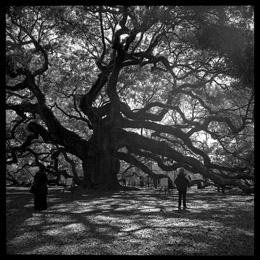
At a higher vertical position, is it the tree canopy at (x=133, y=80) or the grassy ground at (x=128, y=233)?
the tree canopy at (x=133, y=80)

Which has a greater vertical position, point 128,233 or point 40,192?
point 40,192

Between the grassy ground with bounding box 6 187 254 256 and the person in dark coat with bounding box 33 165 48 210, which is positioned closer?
the grassy ground with bounding box 6 187 254 256

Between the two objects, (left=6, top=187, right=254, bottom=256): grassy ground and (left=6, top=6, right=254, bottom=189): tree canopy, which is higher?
(left=6, top=6, right=254, bottom=189): tree canopy

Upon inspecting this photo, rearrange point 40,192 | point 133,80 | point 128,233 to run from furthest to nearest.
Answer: point 133,80, point 40,192, point 128,233

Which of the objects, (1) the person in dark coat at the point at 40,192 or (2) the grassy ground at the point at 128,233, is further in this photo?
(1) the person in dark coat at the point at 40,192

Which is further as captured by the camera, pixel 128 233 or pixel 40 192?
pixel 40 192

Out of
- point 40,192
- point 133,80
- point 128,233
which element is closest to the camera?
point 128,233

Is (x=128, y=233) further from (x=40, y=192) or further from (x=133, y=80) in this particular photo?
(x=133, y=80)

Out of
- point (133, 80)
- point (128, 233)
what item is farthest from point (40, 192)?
point (133, 80)

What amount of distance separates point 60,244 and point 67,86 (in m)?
22.8
